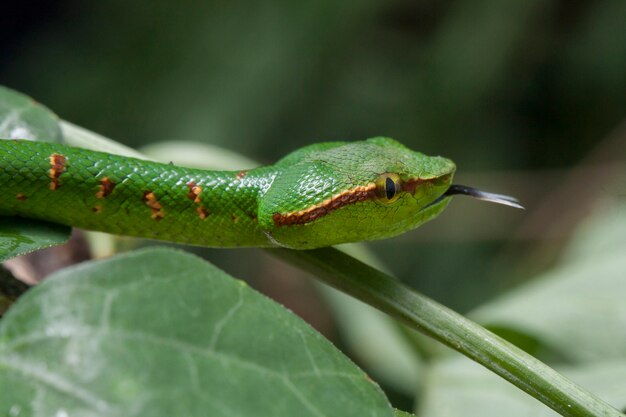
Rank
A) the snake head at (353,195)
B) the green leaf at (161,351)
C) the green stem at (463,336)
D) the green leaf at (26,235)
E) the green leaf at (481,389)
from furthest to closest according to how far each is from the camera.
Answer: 1. the green leaf at (481,389)
2. the snake head at (353,195)
3. the green leaf at (26,235)
4. the green stem at (463,336)
5. the green leaf at (161,351)

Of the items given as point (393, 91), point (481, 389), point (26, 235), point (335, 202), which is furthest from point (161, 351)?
point (393, 91)

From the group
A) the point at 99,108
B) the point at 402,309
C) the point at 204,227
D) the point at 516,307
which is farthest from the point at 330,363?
the point at 99,108

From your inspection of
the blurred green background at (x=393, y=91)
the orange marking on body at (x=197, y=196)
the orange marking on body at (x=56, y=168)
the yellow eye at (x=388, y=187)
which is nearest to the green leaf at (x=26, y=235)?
the orange marking on body at (x=56, y=168)

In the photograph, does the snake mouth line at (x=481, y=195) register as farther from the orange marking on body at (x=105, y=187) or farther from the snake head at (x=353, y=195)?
the orange marking on body at (x=105, y=187)

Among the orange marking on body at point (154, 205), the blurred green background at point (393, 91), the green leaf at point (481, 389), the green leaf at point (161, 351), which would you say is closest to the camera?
the green leaf at point (161, 351)

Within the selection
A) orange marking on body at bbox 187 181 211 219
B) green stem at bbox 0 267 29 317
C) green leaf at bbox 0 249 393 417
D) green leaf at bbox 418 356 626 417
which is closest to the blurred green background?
green leaf at bbox 418 356 626 417

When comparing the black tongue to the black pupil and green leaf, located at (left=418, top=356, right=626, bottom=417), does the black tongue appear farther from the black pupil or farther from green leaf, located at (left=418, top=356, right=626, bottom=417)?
green leaf, located at (left=418, top=356, right=626, bottom=417)

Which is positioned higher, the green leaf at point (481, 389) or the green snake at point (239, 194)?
the green snake at point (239, 194)

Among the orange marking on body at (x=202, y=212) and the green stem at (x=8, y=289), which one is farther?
the orange marking on body at (x=202, y=212)
